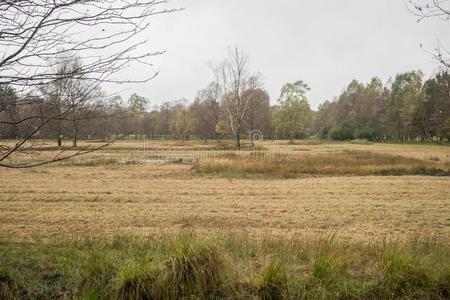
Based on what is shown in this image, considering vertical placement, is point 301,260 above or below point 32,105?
below

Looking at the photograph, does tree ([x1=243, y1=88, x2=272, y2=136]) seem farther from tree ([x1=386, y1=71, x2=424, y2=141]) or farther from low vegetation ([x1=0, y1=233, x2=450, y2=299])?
low vegetation ([x1=0, y1=233, x2=450, y2=299])

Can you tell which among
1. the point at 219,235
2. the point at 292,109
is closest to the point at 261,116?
the point at 292,109

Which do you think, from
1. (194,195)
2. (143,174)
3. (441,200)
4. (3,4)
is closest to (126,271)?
(3,4)

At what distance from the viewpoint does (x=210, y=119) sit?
7244 centimetres

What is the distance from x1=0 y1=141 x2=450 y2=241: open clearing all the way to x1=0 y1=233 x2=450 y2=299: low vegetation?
8.35 ft

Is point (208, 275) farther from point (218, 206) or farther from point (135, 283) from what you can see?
point (218, 206)

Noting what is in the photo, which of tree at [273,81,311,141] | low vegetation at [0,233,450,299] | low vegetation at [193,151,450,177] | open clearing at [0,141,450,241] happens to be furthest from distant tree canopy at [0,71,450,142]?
low vegetation at [0,233,450,299]

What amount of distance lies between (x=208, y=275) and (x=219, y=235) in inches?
81.7

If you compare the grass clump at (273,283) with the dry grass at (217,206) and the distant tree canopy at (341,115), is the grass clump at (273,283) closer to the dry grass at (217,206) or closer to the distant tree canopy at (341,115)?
the dry grass at (217,206)

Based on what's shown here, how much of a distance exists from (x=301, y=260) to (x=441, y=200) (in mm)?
11240

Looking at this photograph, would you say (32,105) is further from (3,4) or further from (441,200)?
(441,200)

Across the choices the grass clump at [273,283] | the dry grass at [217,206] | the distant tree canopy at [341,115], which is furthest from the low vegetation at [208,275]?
the distant tree canopy at [341,115]

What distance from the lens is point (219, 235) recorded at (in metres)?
6.05

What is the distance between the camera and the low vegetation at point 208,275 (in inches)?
150
